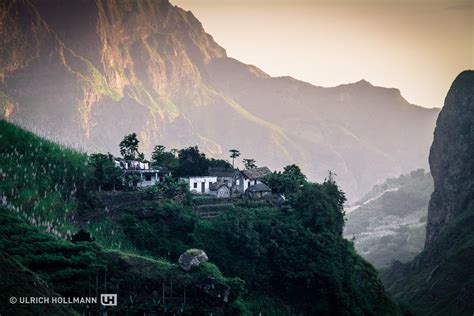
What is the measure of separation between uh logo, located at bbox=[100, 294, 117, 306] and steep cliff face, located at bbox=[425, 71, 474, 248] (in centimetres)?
9241

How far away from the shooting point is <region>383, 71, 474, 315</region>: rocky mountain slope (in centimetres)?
9788

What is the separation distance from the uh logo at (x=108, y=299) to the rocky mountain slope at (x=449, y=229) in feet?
183

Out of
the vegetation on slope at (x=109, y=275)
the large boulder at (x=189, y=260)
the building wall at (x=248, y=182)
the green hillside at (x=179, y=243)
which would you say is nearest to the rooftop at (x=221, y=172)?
the building wall at (x=248, y=182)

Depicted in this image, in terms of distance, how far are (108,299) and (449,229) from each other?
3425 inches

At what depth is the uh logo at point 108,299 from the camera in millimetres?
50625

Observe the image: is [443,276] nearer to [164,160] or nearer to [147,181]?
[164,160]

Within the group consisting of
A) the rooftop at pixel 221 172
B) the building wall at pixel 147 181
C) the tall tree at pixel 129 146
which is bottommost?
the building wall at pixel 147 181

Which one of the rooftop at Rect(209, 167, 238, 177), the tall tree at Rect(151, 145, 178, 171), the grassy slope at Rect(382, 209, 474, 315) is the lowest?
the grassy slope at Rect(382, 209, 474, 315)

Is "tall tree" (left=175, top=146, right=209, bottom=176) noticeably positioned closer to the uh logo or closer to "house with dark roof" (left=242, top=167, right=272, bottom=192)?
"house with dark roof" (left=242, top=167, right=272, bottom=192)

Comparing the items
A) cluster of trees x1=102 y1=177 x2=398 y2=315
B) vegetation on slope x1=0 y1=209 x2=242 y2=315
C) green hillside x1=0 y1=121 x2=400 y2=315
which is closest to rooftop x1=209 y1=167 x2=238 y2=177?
green hillside x1=0 y1=121 x2=400 y2=315

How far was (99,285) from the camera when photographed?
51594 millimetres

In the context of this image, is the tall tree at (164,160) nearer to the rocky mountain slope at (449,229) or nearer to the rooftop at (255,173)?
the rooftop at (255,173)

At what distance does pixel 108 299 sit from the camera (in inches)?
2008

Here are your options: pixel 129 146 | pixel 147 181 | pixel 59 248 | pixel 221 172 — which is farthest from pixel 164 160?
pixel 59 248
